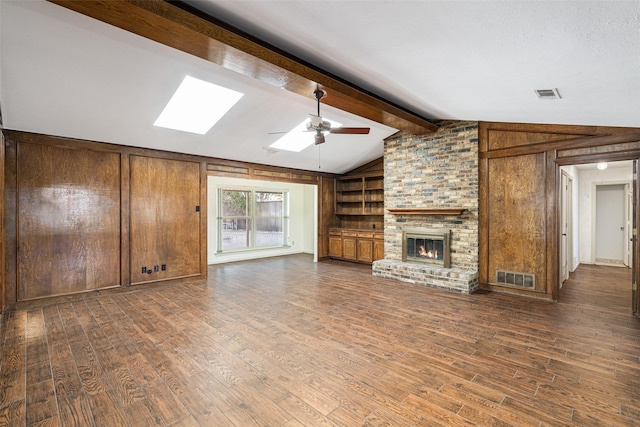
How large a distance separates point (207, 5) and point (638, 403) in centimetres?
434

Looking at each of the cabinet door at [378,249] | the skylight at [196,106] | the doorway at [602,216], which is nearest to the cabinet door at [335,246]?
the cabinet door at [378,249]

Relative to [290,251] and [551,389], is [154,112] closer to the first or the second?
[551,389]

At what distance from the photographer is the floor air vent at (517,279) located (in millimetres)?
4875

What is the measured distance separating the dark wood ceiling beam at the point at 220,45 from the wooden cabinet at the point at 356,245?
4.10m

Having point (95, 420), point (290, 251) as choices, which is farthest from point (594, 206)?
point (95, 420)

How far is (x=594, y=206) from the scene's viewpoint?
24.4 ft

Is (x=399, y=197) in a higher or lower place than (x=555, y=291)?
higher

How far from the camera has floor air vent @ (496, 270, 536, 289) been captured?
4.88m

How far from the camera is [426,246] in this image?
20.0ft

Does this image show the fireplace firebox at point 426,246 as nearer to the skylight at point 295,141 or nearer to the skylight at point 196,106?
the skylight at point 295,141

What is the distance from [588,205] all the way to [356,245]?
5.73 meters

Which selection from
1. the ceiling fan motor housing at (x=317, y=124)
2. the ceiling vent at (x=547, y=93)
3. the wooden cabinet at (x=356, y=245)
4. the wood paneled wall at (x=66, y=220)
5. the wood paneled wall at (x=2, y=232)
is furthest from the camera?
the wooden cabinet at (x=356, y=245)

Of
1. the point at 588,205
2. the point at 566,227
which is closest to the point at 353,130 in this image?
the point at 566,227

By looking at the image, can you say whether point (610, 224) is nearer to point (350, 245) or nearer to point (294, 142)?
point (350, 245)
